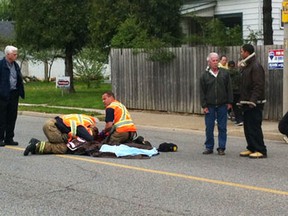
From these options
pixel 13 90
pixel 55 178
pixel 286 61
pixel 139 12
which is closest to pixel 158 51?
pixel 139 12

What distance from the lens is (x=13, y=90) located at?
34.9 feet

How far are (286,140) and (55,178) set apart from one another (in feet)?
19.6

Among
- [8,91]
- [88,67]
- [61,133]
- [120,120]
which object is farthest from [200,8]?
[61,133]

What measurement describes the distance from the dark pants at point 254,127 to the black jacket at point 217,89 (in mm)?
471

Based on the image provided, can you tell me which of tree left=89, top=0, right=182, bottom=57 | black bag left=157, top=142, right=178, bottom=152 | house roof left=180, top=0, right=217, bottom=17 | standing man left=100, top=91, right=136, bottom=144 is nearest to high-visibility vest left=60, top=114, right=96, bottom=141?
standing man left=100, top=91, right=136, bottom=144

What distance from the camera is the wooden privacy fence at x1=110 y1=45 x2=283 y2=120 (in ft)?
47.0

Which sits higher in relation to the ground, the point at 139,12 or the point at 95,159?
the point at 139,12

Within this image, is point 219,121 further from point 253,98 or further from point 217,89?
point 253,98

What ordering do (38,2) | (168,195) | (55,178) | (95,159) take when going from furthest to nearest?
(38,2) → (95,159) → (55,178) → (168,195)

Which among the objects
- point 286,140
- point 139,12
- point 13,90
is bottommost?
point 286,140

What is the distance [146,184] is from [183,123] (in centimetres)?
744

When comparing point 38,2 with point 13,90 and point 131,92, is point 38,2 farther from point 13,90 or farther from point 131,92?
point 13,90

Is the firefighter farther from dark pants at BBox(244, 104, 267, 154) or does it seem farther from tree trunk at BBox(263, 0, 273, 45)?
tree trunk at BBox(263, 0, 273, 45)

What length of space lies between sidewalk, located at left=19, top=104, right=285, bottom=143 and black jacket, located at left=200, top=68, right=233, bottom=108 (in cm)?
302
